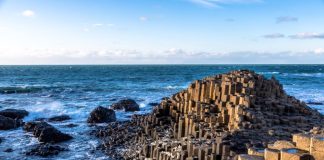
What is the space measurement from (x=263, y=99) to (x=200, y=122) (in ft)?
7.95

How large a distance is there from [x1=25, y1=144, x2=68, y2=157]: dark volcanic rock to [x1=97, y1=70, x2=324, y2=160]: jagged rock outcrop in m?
1.80

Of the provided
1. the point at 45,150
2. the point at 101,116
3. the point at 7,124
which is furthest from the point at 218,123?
the point at 7,124

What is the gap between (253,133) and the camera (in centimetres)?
1066

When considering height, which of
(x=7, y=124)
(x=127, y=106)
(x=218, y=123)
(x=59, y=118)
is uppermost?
A: (x=218, y=123)

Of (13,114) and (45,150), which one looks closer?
(45,150)

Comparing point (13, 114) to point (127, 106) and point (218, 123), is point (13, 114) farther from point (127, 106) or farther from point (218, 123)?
point (218, 123)

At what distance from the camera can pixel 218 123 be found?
12.2 meters

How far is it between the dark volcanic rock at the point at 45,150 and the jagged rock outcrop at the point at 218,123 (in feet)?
5.91

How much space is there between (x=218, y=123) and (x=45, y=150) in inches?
266

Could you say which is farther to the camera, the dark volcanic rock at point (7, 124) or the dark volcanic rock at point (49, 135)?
the dark volcanic rock at point (7, 124)

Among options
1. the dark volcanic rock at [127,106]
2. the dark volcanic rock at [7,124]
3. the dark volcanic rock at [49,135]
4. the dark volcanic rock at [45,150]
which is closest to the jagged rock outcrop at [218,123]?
the dark volcanic rock at [49,135]

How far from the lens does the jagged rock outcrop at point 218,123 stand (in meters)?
10.2

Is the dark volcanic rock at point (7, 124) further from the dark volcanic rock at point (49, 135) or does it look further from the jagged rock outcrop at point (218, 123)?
the jagged rock outcrop at point (218, 123)

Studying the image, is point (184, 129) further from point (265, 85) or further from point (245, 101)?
point (265, 85)
